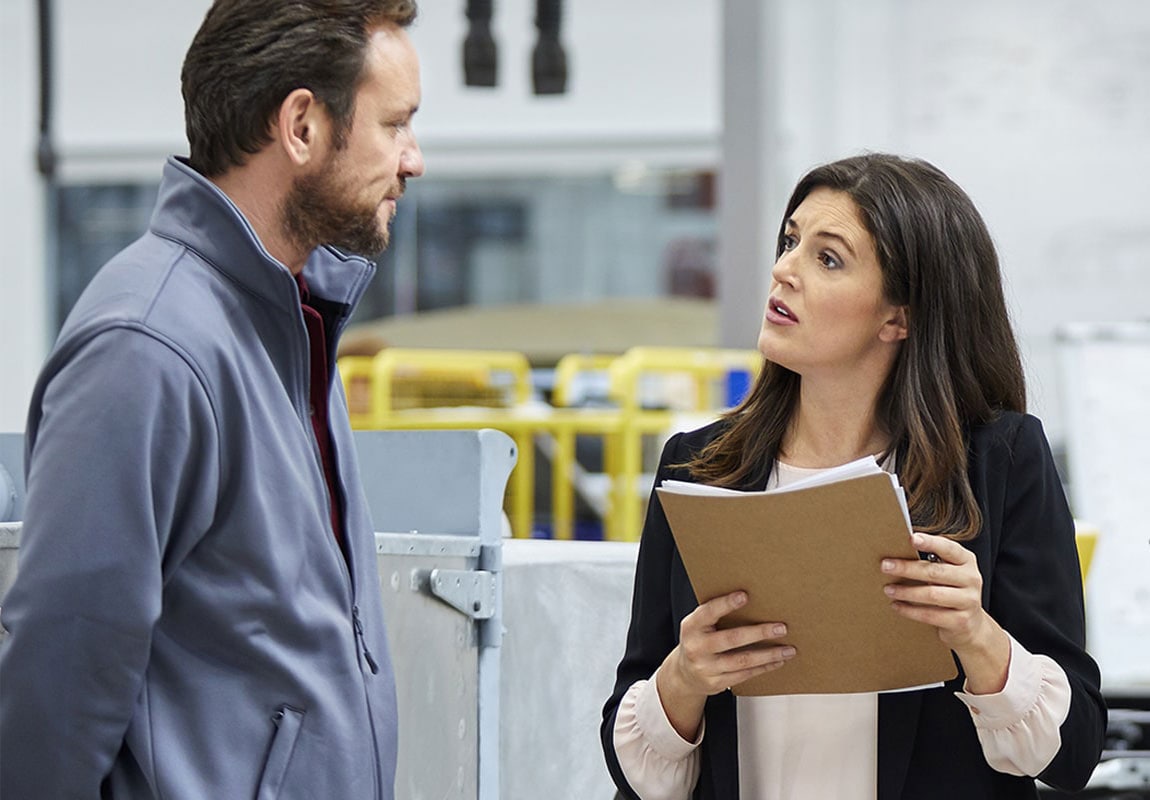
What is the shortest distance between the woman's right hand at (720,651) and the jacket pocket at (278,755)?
36 centimetres

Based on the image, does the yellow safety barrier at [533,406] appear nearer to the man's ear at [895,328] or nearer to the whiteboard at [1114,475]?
the whiteboard at [1114,475]

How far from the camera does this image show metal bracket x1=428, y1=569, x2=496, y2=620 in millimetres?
1694

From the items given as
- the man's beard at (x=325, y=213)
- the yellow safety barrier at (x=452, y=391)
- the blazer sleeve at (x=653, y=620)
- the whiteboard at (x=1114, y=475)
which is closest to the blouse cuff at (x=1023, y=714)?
the blazer sleeve at (x=653, y=620)

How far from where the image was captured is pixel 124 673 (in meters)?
1.07

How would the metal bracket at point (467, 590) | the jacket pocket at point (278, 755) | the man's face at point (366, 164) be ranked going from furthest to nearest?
the metal bracket at point (467, 590) → the man's face at point (366, 164) → the jacket pocket at point (278, 755)

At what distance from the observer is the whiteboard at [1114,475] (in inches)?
125

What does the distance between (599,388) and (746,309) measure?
6.11 ft

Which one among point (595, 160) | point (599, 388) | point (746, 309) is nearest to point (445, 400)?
point (599, 388)

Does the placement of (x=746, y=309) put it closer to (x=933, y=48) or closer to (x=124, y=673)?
(x=933, y=48)

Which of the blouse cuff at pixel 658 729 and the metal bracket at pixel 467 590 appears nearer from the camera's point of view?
the blouse cuff at pixel 658 729

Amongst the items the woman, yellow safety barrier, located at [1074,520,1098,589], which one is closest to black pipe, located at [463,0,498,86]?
yellow safety barrier, located at [1074,520,1098,589]

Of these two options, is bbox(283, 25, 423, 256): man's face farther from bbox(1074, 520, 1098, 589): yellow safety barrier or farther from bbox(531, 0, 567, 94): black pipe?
bbox(531, 0, 567, 94): black pipe

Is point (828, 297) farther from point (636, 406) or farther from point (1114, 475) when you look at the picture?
point (636, 406)

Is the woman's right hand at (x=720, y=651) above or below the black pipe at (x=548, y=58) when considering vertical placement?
below
